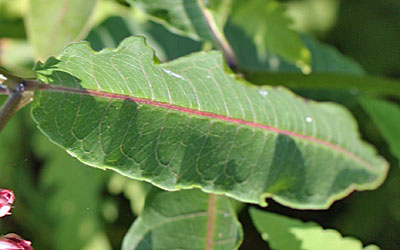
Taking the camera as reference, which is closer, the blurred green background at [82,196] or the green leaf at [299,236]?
the green leaf at [299,236]

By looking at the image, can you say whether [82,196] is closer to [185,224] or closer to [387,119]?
[185,224]

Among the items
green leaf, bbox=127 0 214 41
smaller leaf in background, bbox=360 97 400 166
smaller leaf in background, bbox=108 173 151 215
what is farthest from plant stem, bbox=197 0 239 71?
smaller leaf in background, bbox=108 173 151 215

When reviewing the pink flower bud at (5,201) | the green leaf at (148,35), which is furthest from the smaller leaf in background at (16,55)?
the pink flower bud at (5,201)

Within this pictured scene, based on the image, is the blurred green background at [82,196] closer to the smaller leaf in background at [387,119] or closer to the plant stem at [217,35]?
the plant stem at [217,35]

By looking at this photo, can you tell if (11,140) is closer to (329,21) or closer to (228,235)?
(228,235)

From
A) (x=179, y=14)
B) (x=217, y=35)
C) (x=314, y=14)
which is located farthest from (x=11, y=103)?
(x=314, y=14)
